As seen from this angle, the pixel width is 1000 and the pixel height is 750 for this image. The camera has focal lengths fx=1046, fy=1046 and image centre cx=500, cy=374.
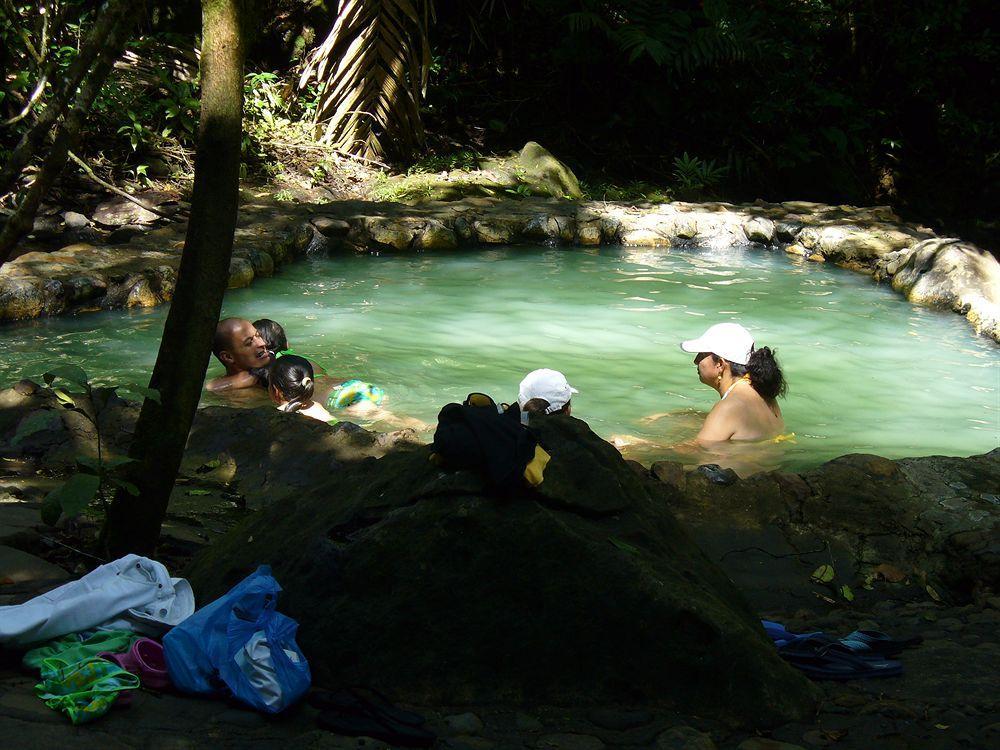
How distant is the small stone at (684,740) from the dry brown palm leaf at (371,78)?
43.3 ft

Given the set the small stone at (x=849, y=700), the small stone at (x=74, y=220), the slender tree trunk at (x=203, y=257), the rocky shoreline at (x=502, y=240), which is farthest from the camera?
the small stone at (x=74, y=220)

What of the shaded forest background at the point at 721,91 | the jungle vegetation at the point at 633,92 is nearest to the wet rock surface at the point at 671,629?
the jungle vegetation at the point at 633,92

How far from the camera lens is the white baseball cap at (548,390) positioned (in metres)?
5.46

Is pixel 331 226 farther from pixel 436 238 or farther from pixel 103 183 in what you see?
pixel 103 183

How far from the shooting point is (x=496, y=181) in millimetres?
14820

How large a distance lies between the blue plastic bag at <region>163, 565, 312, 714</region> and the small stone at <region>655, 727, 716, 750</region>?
0.93m

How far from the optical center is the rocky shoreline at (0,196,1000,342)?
9.05 meters

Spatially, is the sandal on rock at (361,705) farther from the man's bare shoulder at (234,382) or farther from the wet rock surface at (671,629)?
the man's bare shoulder at (234,382)

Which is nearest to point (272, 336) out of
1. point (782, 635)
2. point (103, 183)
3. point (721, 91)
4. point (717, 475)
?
point (103, 183)

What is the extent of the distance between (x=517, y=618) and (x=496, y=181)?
12413 mm

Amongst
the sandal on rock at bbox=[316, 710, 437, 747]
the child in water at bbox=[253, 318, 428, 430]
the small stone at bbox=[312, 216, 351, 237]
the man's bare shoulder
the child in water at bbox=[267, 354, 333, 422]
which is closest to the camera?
the sandal on rock at bbox=[316, 710, 437, 747]

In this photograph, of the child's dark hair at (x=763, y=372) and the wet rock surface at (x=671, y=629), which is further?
the child's dark hair at (x=763, y=372)

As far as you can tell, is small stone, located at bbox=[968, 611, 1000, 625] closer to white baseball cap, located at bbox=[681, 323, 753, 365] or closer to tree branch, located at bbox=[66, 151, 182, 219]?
white baseball cap, located at bbox=[681, 323, 753, 365]

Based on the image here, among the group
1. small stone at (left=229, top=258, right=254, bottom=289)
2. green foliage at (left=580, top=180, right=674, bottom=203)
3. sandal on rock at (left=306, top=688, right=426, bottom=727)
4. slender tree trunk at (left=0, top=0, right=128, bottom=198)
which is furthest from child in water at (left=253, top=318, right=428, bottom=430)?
green foliage at (left=580, top=180, right=674, bottom=203)
